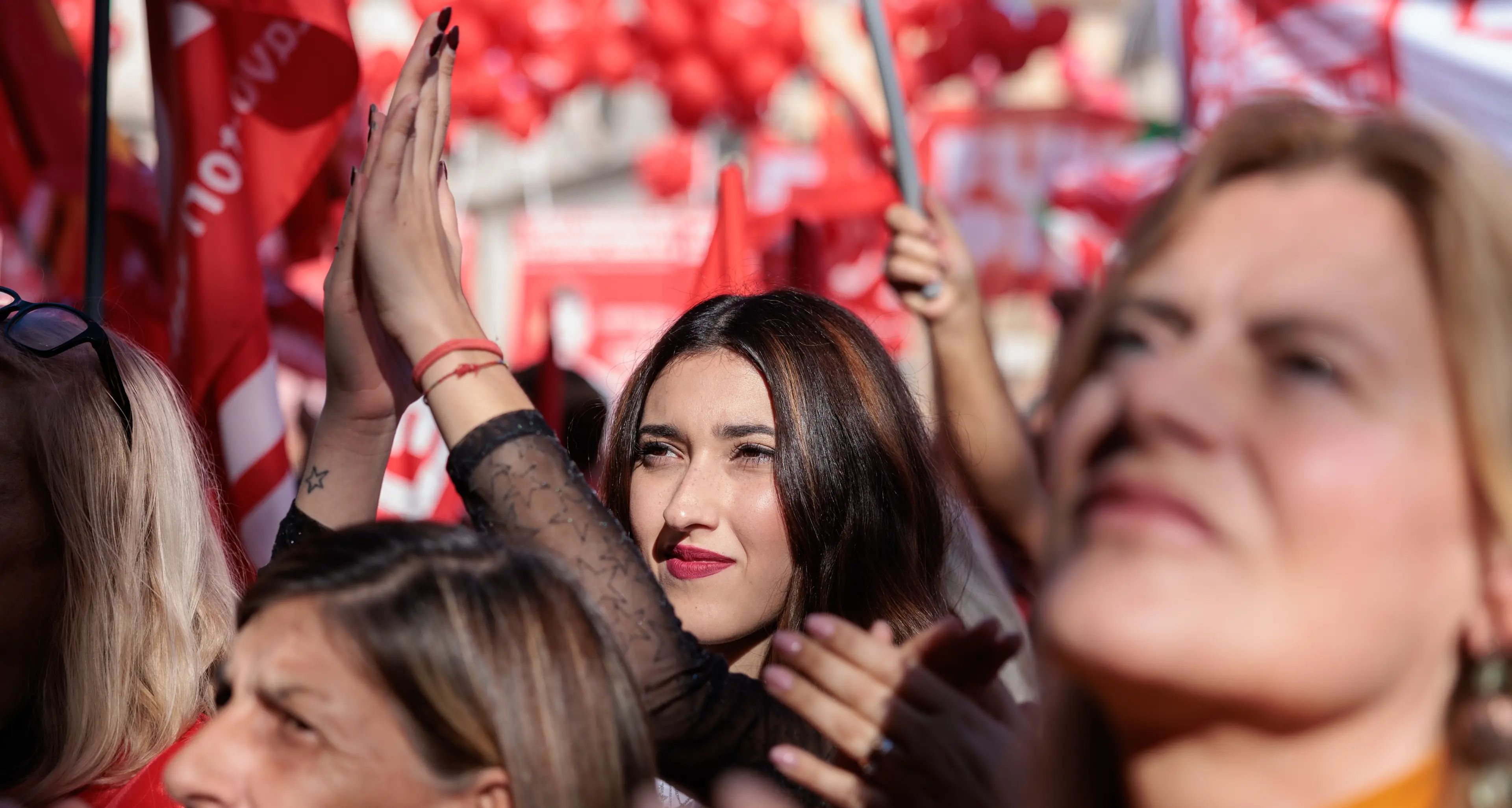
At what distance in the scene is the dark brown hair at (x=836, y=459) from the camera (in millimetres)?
2232

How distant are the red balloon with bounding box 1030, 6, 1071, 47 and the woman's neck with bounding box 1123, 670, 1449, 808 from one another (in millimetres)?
8134

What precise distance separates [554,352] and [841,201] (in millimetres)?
3530

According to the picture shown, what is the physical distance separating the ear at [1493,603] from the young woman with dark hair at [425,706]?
29.6 inches

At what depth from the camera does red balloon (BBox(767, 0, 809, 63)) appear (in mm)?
8359

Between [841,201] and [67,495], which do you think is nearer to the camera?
[67,495]

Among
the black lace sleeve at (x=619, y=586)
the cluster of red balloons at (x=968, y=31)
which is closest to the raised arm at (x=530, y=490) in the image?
the black lace sleeve at (x=619, y=586)

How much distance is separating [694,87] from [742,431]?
6498mm

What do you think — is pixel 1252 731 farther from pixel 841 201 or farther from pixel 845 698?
pixel 841 201

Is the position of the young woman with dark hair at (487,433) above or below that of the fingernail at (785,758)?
above

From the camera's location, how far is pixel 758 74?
332 inches

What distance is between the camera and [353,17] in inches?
636

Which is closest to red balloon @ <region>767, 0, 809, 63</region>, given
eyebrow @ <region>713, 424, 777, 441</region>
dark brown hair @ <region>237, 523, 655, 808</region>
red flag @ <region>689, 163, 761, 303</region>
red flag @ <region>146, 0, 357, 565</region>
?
red flag @ <region>689, 163, 761, 303</region>

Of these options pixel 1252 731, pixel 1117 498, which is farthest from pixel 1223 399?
pixel 1252 731

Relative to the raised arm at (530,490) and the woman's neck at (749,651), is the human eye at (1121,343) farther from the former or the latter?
the woman's neck at (749,651)
